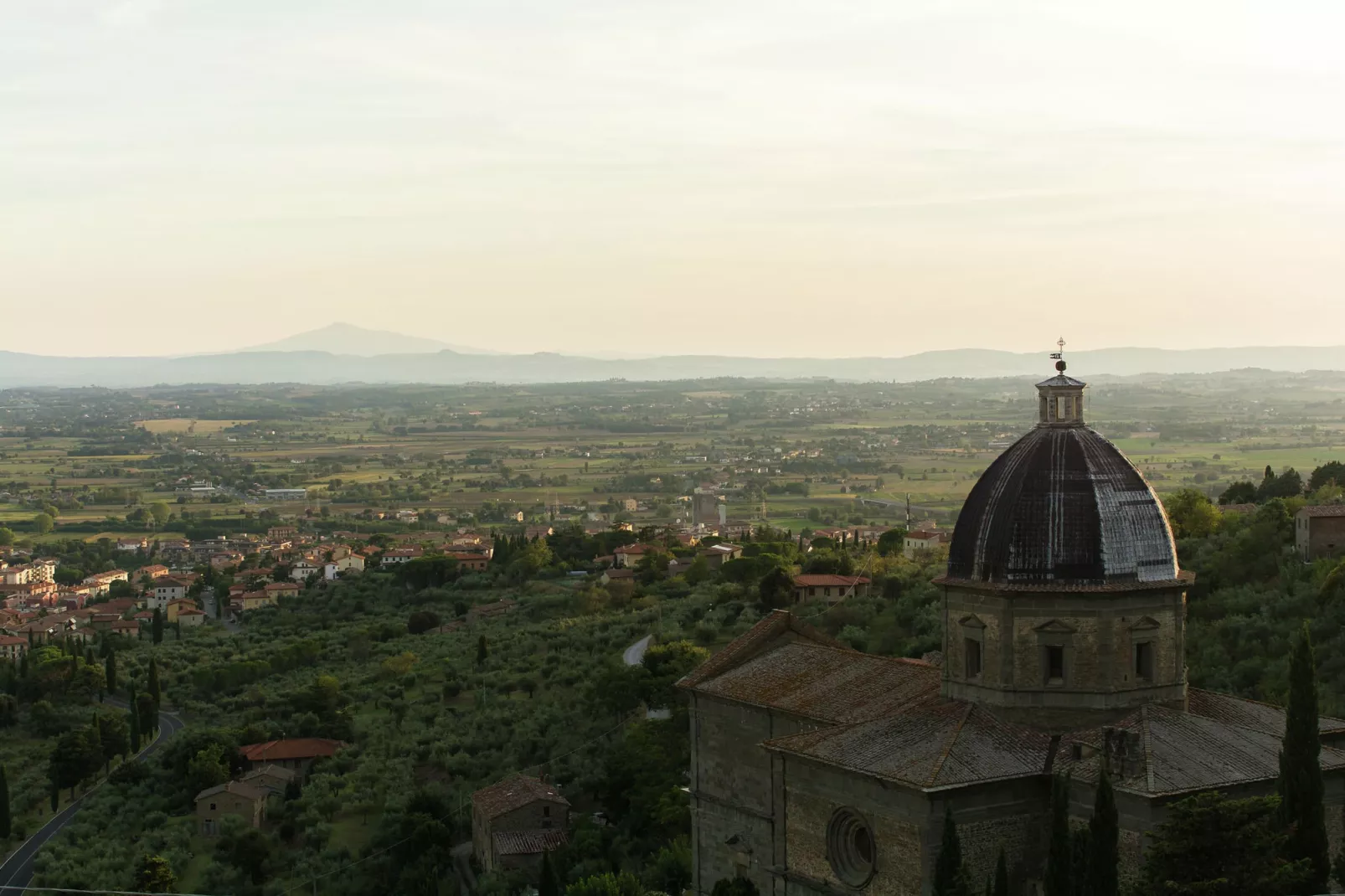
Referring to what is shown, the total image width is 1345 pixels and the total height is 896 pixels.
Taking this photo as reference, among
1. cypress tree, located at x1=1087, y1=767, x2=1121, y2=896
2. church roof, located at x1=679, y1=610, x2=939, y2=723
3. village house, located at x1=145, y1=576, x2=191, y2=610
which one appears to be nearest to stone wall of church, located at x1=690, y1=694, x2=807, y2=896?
church roof, located at x1=679, y1=610, x2=939, y2=723

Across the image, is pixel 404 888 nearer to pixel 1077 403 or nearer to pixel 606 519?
pixel 1077 403

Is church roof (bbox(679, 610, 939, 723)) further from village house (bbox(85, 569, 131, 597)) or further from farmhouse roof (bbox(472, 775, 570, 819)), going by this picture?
village house (bbox(85, 569, 131, 597))

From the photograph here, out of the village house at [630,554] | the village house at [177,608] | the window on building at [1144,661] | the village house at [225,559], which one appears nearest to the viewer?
the window on building at [1144,661]

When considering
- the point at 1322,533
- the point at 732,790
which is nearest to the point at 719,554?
the point at 1322,533

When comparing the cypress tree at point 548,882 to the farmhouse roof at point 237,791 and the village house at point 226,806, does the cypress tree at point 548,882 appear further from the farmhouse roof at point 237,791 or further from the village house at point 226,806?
the farmhouse roof at point 237,791

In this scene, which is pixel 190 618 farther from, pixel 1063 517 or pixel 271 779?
pixel 1063 517

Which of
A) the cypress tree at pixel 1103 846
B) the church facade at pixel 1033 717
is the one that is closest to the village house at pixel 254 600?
the church facade at pixel 1033 717
